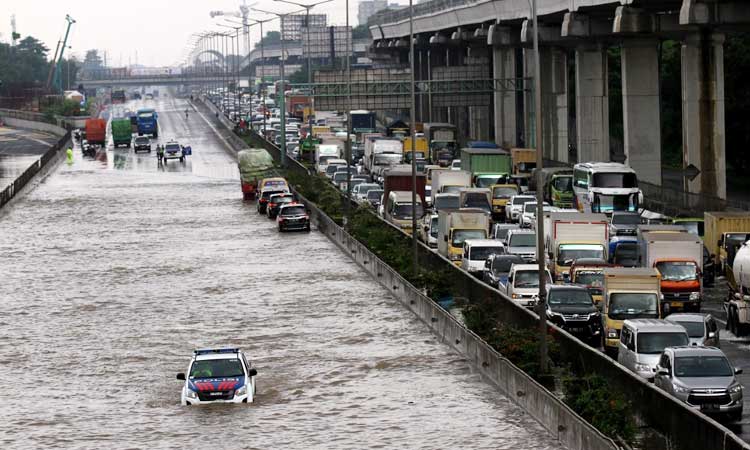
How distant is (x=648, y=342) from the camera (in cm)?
3375

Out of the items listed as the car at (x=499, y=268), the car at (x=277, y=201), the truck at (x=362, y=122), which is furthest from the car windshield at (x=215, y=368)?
the truck at (x=362, y=122)

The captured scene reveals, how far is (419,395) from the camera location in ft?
123

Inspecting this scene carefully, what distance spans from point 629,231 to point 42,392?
26.7 meters

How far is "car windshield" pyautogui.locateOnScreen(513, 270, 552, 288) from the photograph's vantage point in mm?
45469

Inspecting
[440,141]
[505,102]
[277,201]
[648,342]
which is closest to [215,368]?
[648,342]

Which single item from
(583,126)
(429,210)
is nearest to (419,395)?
(429,210)

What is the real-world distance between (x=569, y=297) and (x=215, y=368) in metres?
10.3

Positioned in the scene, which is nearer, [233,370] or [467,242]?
[233,370]

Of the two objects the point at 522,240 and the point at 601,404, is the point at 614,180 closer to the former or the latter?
the point at 522,240

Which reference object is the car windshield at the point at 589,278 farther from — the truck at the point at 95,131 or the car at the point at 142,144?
the truck at the point at 95,131

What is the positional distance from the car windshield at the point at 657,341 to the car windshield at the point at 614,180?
37.4 meters

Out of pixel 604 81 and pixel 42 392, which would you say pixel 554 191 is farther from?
pixel 42 392

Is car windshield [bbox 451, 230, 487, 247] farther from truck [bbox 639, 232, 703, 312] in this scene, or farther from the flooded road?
truck [bbox 639, 232, 703, 312]

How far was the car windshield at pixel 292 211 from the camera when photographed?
80.6m
